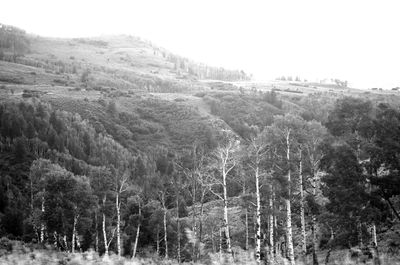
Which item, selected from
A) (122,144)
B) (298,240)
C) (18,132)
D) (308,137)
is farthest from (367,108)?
(122,144)

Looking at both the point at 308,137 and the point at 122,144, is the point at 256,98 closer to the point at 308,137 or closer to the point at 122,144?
the point at 122,144

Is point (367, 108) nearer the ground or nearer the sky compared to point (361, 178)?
nearer the sky

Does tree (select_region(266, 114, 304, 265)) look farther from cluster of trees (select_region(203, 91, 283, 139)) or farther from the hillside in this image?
cluster of trees (select_region(203, 91, 283, 139))

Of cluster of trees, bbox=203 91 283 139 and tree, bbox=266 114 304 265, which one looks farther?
cluster of trees, bbox=203 91 283 139

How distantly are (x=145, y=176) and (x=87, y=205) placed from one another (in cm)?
4141

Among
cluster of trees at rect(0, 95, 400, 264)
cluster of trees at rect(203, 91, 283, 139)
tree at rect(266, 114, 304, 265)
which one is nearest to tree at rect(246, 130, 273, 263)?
cluster of trees at rect(0, 95, 400, 264)

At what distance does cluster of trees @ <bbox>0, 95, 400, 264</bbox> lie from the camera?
74.8ft

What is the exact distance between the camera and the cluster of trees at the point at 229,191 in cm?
2281

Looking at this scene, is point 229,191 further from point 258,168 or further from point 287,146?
point 258,168

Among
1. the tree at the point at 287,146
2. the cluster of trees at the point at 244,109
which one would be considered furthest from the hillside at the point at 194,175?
the cluster of trees at the point at 244,109

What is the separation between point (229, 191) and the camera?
74.1 m

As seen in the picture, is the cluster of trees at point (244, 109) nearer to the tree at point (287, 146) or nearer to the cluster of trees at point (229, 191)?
the cluster of trees at point (229, 191)

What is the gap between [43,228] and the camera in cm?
4369

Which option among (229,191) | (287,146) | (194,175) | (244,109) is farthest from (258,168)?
(244,109)
